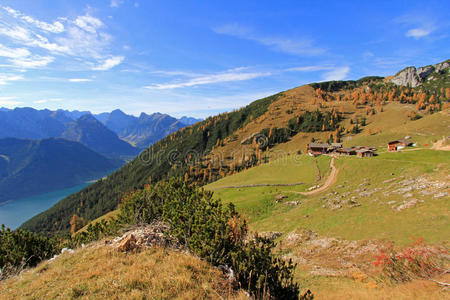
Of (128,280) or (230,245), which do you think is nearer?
(128,280)

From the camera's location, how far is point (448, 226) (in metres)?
20.1

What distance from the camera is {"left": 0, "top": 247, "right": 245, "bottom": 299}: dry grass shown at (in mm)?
8500

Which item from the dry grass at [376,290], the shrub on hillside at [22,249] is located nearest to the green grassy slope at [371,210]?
the dry grass at [376,290]

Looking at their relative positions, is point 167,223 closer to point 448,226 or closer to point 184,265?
point 184,265

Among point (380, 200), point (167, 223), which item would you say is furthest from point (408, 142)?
point (167, 223)

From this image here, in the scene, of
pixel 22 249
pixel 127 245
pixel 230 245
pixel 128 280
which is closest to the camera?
pixel 128 280

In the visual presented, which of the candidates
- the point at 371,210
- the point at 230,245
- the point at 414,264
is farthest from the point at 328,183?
the point at 230,245

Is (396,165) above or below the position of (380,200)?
above

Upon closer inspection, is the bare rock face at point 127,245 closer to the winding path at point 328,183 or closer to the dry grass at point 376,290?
the dry grass at point 376,290

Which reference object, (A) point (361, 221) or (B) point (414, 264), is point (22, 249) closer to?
(B) point (414, 264)

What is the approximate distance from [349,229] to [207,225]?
2338 cm

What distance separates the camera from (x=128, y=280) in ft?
30.1

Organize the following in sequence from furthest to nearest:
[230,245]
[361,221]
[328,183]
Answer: [328,183], [361,221], [230,245]

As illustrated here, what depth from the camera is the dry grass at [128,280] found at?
8.50m
